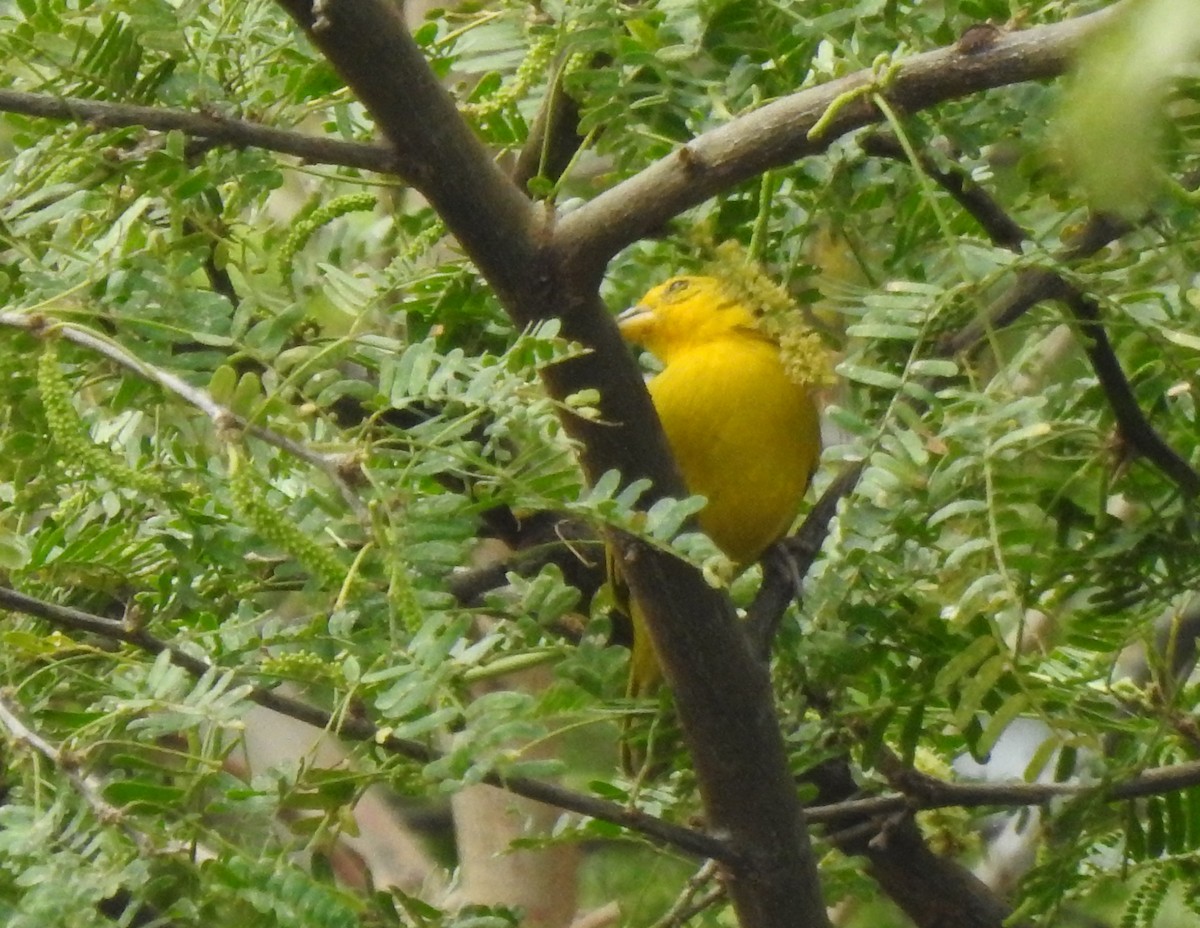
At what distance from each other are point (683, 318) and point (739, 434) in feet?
0.62

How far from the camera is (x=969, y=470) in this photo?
966 mm

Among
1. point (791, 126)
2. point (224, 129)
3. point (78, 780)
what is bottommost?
point (78, 780)

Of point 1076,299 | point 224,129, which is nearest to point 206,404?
point 224,129

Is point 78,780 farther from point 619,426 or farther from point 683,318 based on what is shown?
point 683,318

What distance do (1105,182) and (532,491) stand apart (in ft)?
2.02

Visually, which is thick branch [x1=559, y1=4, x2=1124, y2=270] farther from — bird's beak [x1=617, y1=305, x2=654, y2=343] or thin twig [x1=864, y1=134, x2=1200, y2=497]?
bird's beak [x1=617, y1=305, x2=654, y2=343]

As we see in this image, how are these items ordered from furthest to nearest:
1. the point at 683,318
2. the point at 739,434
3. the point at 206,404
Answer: the point at 683,318 → the point at 739,434 → the point at 206,404

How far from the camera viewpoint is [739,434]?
155 centimetres

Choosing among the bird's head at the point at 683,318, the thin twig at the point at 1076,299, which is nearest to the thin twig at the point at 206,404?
the thin twig at the point at 1076,299

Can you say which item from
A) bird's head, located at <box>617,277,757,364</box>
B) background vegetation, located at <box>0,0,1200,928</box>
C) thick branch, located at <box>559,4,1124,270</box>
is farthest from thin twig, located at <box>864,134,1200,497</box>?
bird's head, located at <box>617,277,757,364</box>

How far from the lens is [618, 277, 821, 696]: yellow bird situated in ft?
5.10

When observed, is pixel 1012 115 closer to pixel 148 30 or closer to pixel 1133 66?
pixel 148 30

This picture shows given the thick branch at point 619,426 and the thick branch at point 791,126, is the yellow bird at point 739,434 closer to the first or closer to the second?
the thick branch at point 619,426

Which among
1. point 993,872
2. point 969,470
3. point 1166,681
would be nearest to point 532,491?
point 969,470
